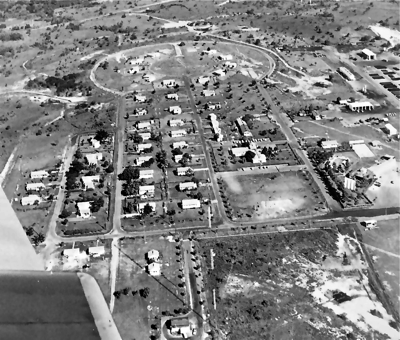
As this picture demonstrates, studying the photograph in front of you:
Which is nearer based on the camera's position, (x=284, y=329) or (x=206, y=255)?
(x=284, y=329)

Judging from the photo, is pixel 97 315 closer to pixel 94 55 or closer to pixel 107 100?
pixel 107 100

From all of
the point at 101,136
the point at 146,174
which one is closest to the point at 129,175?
the point at 146,174

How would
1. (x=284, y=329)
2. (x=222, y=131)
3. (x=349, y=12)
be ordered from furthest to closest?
(x=349, y=12) → (x=222, y=131) → (x=284, y=329)

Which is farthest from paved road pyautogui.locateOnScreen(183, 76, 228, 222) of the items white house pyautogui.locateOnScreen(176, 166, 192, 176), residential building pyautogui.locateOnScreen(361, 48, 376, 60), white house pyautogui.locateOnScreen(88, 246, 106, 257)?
residential building pyautogui.locateOnScreen(361, 48, 376, 60)

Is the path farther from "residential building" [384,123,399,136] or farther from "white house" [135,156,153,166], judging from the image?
"residential building" [384,123,399,136]

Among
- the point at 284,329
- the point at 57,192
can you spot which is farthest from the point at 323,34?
the point at 284,329

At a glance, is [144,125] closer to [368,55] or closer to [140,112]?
[140,112]

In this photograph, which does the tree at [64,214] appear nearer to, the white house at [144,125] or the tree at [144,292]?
the tree at [144,292]
